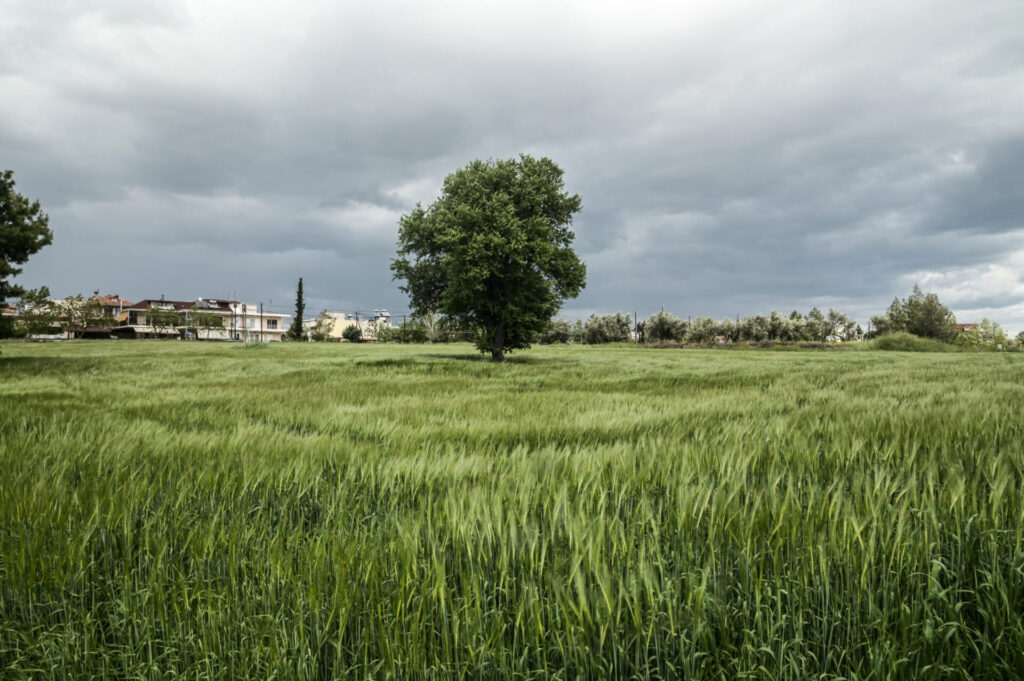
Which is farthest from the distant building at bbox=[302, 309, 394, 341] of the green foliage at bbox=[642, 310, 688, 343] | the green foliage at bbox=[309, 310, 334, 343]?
the green foliage at bbox=[642, 310, 688, 343]

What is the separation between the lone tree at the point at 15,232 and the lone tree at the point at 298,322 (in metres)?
72.5

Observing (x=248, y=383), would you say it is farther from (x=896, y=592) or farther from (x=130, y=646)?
(x=896, y=592)

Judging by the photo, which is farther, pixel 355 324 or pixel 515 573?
pixel 355 324

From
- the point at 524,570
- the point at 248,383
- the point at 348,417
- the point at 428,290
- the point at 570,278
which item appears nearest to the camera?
the point at 524,570

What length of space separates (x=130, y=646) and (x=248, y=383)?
12.1 meters

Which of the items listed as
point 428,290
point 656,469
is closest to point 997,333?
point 428,290

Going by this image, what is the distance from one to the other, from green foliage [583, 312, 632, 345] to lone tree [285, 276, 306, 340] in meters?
60.2

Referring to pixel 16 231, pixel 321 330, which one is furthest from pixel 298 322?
pixel 16 231

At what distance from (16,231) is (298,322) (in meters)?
81.1

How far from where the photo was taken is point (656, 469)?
286 centimetres

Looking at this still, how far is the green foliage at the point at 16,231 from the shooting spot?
20.3 metres

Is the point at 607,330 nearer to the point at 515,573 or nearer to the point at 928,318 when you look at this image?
the point at 928,318

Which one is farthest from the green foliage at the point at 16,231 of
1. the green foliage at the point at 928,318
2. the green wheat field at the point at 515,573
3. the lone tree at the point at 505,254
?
the green foliage at the point at 928,318

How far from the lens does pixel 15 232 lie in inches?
802
